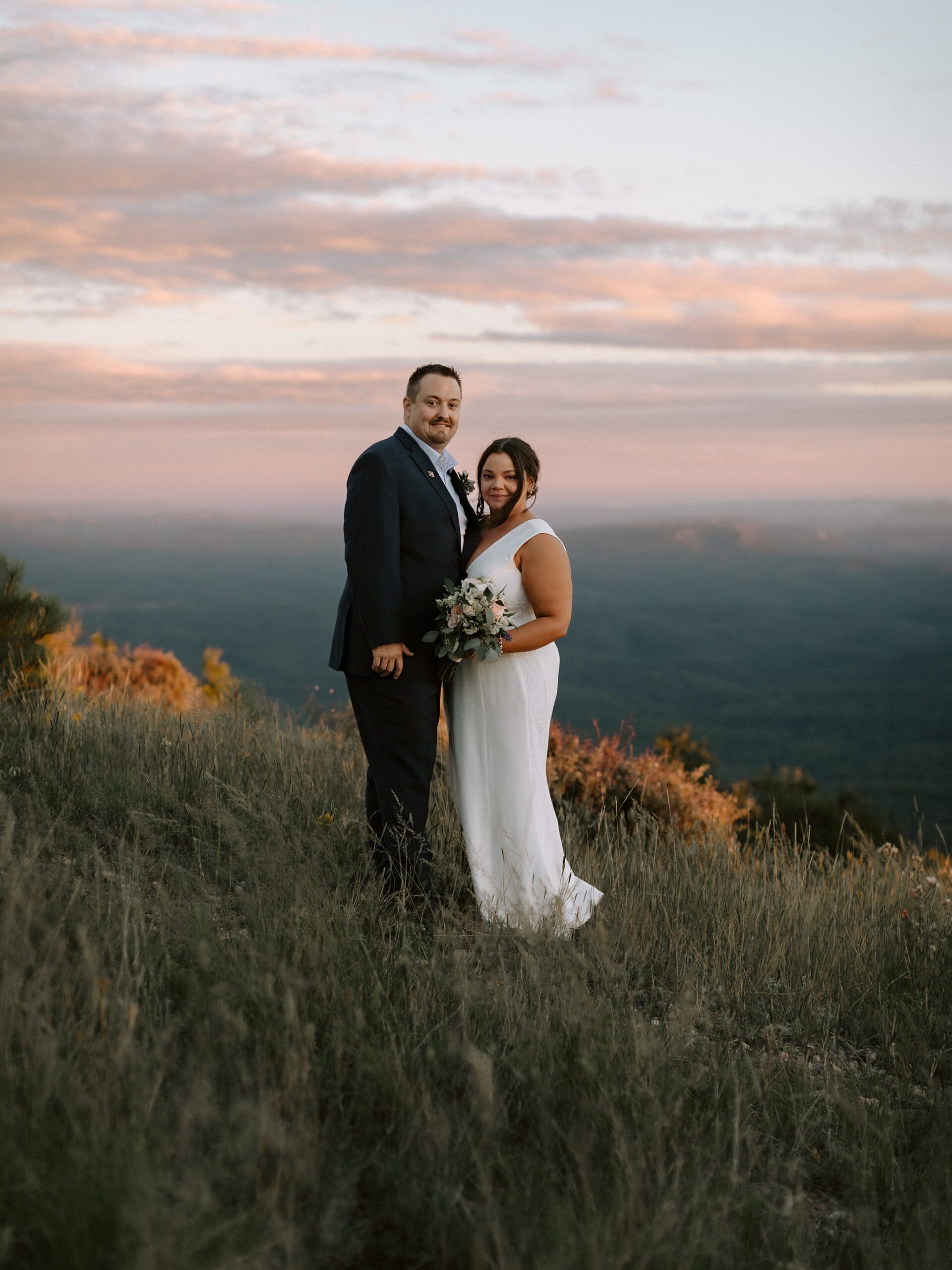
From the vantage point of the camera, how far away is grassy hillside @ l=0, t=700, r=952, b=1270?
2086mm

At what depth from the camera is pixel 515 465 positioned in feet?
14.9

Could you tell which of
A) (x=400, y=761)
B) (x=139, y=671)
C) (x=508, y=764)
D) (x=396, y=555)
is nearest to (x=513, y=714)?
(x=508, y=764)

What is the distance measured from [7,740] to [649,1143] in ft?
14.9

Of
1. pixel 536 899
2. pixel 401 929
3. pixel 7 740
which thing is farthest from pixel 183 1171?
pixel 7 740

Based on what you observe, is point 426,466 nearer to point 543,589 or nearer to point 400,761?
point 543,589

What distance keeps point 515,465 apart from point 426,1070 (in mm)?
2738

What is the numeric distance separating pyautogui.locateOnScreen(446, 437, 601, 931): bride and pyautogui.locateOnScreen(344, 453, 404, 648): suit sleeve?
1.45 feet

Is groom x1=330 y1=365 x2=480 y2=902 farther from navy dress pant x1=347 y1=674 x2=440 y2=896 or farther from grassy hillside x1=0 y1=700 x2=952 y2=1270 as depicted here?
grassy hillside x1=0 y1=700 x2=952 y2=1270

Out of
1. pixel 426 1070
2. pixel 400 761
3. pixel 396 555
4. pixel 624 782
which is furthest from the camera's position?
pixel 624 782

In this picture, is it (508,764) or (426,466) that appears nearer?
(426,466)

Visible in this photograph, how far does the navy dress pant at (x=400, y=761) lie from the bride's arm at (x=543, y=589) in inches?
20.2

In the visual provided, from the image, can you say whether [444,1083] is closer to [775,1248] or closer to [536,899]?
[775,1248]

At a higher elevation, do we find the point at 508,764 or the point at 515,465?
the point at 515,465

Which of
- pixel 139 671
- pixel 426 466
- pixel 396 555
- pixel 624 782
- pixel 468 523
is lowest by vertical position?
pixel 624 782
